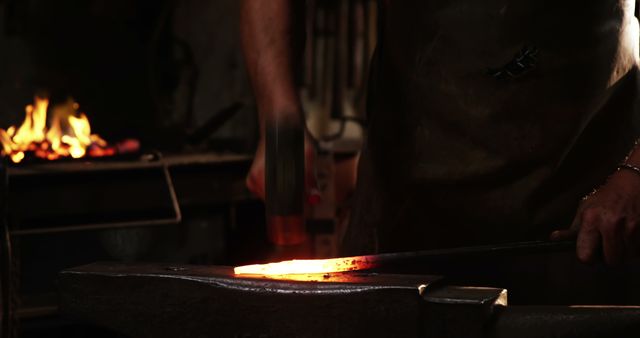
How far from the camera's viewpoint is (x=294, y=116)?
82.7 inches

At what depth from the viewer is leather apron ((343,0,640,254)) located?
7.87 ft

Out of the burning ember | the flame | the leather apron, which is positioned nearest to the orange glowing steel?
the flame

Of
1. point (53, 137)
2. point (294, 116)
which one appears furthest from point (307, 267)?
point (53, 137)

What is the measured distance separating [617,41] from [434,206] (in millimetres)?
628

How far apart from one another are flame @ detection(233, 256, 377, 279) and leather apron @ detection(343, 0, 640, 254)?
0.64 metres

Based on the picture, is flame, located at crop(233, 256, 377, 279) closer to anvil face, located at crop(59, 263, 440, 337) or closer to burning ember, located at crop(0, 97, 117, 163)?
anvil face, located at crop(59, 263, 440, 337)

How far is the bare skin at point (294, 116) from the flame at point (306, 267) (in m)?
0.32

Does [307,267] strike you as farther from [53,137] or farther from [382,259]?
[53,137]

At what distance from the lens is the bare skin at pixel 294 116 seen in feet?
6.44

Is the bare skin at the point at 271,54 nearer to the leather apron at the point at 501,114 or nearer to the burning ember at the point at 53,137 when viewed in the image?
the leather apron at the point at 501,114

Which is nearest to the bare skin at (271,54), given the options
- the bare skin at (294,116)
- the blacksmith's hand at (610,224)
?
the bare skin at (294,116)

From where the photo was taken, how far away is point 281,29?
2.40 m

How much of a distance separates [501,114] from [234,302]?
101 centimetres

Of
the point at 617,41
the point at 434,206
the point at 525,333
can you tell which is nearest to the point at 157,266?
the point at 525,333
